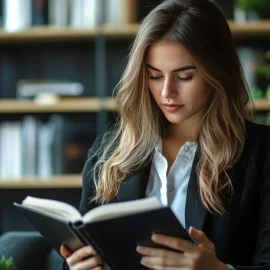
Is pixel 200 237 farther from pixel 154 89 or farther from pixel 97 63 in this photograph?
pixel 97 63

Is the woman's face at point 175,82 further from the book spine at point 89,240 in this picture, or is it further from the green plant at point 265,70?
the green plant at point 265,70

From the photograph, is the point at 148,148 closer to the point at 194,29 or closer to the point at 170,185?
the point at 170,185

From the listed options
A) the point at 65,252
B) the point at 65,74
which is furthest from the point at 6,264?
the point at 65,74

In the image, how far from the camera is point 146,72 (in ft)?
5.09

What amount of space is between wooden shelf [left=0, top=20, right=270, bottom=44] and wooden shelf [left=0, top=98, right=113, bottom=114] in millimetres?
303

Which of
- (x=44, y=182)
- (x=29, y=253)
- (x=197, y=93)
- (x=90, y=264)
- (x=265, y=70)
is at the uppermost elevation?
(x=197, y=93)

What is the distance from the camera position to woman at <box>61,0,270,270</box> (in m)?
1.47

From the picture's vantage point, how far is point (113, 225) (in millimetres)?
1156

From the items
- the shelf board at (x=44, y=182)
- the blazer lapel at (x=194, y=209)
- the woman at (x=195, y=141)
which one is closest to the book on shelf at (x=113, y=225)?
the woman at (x=195, y=141)

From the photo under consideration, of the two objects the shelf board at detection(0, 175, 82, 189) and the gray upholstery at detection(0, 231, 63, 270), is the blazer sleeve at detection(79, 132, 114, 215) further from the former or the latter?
the shelf board at detection(0, 175, 82, 189)

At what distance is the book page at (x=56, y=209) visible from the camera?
3.98 feet

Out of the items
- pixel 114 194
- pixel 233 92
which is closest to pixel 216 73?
pixel 233 92

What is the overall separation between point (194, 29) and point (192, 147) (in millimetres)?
311

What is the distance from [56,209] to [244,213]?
0.49m
